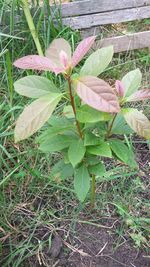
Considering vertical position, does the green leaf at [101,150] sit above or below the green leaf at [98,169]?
above

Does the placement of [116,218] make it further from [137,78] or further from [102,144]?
[137,78]

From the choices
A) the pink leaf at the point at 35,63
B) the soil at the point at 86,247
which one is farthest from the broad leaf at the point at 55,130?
the soil at the point at 86,247

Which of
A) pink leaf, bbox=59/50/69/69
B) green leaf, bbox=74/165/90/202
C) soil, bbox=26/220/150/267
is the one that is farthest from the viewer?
soil, bbox=26/220/150/267

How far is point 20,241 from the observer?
5.41ft

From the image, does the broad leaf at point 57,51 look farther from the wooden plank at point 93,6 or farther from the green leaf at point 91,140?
the wooden plank at point 93,6

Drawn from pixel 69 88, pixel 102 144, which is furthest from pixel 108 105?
pixel 102 144

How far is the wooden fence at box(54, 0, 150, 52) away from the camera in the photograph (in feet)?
8.59

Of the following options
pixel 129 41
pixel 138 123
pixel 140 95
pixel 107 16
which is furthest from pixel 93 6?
pixel 138 123

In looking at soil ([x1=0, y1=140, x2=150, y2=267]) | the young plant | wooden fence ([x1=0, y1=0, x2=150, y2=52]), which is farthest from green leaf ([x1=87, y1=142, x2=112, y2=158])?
wooden fence ([x1=0, y1=0, x2=150, y2=52])

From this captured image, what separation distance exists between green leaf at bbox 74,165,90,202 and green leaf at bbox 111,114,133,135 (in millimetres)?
180

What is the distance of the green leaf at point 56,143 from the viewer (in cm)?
136

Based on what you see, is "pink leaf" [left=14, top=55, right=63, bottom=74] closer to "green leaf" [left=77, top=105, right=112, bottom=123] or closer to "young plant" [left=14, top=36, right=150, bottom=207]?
"young plant" [left=14, top=36, right=150, bottom=207]

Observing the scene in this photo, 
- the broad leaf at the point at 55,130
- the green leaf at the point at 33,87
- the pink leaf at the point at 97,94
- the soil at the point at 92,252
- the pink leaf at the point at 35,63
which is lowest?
the soil at the point at 92,252

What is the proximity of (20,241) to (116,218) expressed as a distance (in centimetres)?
43
